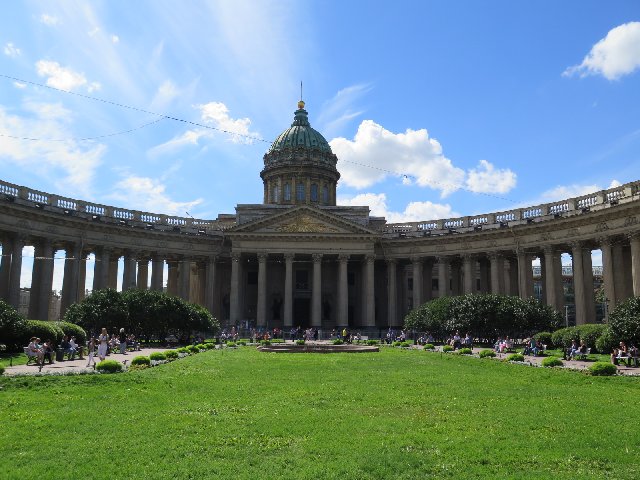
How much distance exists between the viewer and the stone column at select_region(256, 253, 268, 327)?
228 feet

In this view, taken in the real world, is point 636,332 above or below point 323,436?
above

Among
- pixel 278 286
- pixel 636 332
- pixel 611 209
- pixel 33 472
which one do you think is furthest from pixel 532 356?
pixel 278 286

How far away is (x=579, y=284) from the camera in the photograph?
5584 centimetres

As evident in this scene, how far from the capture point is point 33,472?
1013cm

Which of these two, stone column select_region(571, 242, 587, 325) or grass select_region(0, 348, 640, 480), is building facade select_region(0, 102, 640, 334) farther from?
grass select_region(0, 348, 640, 480)

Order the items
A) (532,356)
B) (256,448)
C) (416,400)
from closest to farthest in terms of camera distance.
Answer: (256,448)
(416,400)
(532,356)

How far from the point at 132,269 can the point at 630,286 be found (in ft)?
167

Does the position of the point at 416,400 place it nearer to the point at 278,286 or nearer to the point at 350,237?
the point at 350,237

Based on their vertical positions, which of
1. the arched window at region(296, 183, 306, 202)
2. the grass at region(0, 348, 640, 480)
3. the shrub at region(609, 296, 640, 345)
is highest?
the arched window at region(296, 183, 306, 202)

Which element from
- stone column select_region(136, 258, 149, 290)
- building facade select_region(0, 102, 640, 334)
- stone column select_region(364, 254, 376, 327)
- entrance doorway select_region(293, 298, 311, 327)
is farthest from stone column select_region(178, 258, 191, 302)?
stone column select_region(364, 254, 376, 327)

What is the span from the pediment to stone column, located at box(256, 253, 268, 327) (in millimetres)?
3518

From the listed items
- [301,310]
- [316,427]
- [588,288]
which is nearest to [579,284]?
[588,288]

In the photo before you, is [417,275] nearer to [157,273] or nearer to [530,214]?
[530,214]

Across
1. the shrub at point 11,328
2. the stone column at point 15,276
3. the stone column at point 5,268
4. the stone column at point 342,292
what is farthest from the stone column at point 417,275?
the shrub at point 11,328
